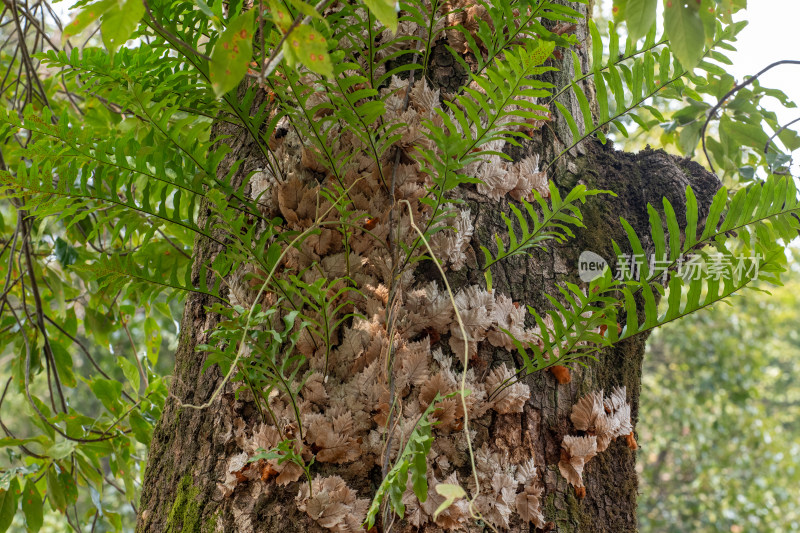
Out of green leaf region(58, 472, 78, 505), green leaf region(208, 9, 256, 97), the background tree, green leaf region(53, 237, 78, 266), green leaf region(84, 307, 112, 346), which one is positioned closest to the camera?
green leaf region(208, 9, 256, 97)

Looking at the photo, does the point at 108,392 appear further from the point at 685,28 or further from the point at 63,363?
the point at 685,28

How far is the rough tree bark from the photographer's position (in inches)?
26.5

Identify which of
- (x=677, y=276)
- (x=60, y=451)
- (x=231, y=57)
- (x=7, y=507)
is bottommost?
(x=7, y=507)

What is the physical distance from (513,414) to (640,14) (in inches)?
18.4

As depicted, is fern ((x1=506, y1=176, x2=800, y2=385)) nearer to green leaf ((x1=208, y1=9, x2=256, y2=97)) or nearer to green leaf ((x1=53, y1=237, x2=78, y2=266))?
green leaf ((x1=208, y1=9, x2=256, y2=97))

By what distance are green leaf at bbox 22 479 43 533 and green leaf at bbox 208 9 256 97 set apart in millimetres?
1071

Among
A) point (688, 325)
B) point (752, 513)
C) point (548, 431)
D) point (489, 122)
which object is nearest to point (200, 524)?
point (548, 431)

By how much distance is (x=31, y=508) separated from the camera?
1079 mm

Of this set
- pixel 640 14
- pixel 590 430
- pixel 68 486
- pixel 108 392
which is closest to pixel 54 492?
pixel 68 486

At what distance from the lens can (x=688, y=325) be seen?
550 cm

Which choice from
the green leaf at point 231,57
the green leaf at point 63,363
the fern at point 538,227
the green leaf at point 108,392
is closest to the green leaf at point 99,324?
the green leaf at point 63,363

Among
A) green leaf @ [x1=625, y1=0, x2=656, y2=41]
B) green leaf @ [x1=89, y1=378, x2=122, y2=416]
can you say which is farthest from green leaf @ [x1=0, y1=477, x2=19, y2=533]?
green leaf @ [x1=625, y1=0, x2=656, y2=41]

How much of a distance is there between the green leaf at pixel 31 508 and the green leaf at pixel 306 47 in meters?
1.10

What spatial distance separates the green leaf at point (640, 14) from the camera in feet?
1.42
